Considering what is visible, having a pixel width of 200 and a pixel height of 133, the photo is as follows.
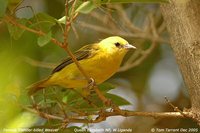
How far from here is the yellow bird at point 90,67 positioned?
3893 millimetres

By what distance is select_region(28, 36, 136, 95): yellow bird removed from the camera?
389 cm

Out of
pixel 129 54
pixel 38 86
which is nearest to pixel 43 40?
pixel 38 86

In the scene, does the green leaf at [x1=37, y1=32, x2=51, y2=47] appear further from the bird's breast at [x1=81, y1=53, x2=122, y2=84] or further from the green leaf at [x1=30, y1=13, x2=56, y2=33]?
the bird's breast at [x1=81, y1=53, x2=122, y2=84]

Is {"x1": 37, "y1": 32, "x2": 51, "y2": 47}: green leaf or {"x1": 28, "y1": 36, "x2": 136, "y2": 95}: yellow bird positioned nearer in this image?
{"x1": 37, "y1": 32, "x2": 51, "y2": 47}: green leaf

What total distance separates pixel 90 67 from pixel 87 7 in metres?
1.67

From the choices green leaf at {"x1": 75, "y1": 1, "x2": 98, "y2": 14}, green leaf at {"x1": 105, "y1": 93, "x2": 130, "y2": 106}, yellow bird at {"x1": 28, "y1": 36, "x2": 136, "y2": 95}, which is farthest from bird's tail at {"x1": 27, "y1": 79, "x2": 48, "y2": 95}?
green leaf at {"x1": 75, "y1": 1, "x2": 98, "y2": 14}

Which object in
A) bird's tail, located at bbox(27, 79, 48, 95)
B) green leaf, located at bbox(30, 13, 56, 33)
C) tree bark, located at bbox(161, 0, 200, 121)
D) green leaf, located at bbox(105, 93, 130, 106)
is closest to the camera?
green leaf, located at bbox(30, 13, 56, 33)

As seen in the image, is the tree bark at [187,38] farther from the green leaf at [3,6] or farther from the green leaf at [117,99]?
the green leaf at [3,6]

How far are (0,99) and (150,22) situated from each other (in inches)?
150

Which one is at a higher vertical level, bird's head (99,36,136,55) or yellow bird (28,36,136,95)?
bird's head (99,36,136,55)

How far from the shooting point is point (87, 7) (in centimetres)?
236

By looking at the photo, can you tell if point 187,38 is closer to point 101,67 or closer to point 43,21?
point 43,21

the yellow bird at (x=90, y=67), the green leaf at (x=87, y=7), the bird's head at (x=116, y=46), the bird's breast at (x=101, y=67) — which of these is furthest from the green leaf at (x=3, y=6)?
the bird's head at (x=116, y=46)

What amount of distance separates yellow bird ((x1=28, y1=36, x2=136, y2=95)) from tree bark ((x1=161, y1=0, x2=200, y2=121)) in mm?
1016
